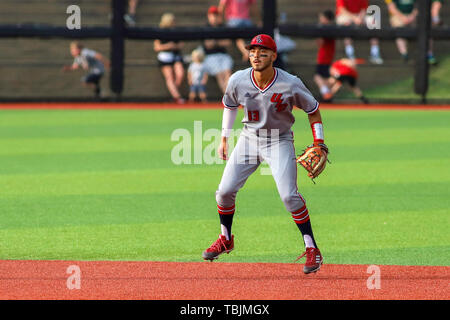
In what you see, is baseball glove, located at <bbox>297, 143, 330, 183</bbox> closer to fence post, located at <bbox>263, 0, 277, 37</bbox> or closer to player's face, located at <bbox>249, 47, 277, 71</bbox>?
player's face, located at <bbox>249, 47, 277, 71</bbox>

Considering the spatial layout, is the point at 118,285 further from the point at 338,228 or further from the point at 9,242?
the point at 338,228

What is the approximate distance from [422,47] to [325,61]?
2.06 metres

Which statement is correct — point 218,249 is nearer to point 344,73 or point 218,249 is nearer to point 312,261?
point 312,261

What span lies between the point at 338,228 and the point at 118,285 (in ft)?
9.03

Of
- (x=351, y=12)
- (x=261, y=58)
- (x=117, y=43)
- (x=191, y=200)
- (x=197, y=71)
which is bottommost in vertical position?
(x=191, y=200)

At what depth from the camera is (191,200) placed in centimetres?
954

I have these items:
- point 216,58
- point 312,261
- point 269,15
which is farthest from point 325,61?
point 312,261

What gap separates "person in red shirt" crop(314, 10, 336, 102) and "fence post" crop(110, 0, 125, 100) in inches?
163

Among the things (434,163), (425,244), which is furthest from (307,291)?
(434,163)

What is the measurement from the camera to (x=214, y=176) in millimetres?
11312

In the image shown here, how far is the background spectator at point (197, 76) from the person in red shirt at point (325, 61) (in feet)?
7.98

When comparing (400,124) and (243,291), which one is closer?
(243,291)

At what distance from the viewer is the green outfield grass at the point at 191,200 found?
7371 mm

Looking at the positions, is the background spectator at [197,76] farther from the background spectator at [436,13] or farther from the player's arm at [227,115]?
the player's arm at [227,115]
